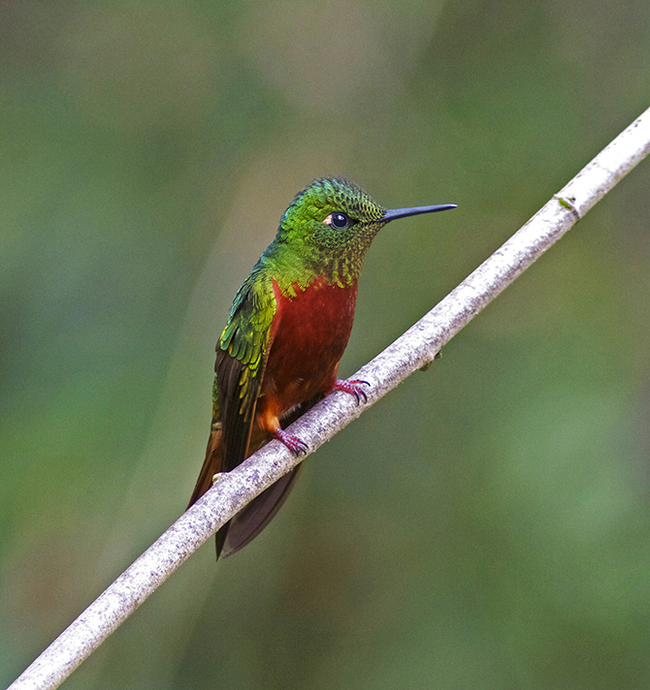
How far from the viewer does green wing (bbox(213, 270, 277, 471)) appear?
256cm

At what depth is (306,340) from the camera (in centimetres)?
259

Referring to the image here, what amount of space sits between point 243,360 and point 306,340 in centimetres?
21

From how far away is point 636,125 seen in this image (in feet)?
8.09

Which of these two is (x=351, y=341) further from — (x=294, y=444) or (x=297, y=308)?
(x=294, y=444)

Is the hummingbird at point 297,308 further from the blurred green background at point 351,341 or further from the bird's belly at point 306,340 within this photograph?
the blurred green background at point 351,341

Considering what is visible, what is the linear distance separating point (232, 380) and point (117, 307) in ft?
5.61

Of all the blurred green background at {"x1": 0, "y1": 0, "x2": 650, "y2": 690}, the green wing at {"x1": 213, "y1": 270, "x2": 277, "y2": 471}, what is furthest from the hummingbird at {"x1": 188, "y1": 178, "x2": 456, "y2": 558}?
the blurred green background at {"x1": 0, "y1": 0, "x2": 650, "y2": 690}

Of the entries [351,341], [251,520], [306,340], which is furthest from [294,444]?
[351,341]

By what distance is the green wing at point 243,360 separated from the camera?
101 inches

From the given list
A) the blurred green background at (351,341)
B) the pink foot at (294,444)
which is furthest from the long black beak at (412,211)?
the blurred green background at (351,341)

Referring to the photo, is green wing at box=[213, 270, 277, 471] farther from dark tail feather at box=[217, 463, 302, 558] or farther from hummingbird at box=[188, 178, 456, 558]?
dark tail feather at box=[217, 463, 302, 558]

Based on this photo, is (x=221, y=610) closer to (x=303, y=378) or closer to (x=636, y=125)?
(x=303, y=378)

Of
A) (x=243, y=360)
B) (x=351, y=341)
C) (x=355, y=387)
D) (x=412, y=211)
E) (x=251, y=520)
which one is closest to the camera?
(x=412, y=211)

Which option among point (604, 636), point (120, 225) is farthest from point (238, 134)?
point (604, 636)
